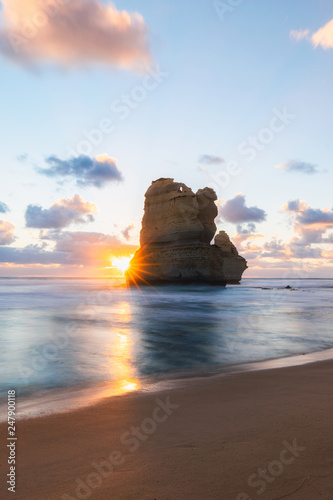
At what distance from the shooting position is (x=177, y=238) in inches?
2034

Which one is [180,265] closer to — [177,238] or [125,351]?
[177,238]

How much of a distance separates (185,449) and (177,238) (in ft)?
161

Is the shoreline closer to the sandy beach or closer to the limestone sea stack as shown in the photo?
the sandy beach

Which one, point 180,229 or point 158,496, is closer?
point 158,496

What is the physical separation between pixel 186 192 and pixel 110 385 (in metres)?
47.6

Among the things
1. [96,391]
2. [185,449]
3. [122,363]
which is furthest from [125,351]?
[185,449]

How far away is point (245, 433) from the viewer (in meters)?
2.92

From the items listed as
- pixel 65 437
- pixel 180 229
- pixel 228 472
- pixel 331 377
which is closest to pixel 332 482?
pixel 228 472

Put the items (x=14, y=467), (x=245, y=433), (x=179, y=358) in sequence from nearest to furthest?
(x=14, y=467)
(x=245, y=433)
(x=179, y=358)

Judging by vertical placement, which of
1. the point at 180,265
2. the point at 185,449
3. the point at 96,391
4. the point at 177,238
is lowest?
the point at 96,391

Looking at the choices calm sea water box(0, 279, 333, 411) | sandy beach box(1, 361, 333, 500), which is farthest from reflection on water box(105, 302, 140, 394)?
sandy beach box(1, 361, 333, 500)

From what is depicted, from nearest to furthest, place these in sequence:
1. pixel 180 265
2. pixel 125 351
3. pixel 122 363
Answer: pixel 122 363
pixel 125 351
pixel 180 265

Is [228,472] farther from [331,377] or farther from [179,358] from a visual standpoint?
[179,358]

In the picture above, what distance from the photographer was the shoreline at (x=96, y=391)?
4.20 m
